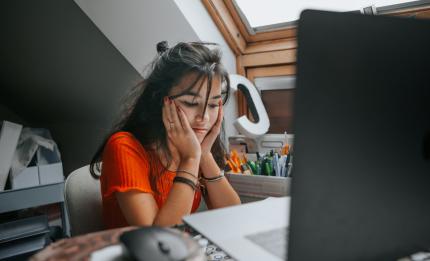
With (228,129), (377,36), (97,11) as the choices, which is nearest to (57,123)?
(97,11)

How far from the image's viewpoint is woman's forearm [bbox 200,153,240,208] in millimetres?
994

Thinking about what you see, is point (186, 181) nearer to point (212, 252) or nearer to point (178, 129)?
point (178, 129)

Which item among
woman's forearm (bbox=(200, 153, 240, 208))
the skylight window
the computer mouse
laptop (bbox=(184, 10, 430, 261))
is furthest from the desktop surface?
the skylight window

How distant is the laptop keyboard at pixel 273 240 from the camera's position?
1.43 feet

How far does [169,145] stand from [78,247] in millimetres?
698

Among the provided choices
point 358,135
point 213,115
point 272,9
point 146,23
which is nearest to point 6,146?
point 146,23

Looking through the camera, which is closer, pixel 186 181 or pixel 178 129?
pixel 186 181

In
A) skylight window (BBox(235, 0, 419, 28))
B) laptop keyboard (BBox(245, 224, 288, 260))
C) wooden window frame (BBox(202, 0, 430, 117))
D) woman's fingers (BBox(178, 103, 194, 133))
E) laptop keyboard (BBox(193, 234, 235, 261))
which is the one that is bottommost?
laptop keyboard (BBox(193, 234, 235, 261))

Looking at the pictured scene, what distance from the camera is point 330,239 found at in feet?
1.04

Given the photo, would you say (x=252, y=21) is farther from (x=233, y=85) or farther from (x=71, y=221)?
(x=71, y=221)

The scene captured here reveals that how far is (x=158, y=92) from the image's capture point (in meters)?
1.01

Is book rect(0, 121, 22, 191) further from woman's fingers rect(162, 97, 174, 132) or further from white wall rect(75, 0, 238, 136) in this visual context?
woman's fingers rect(162, 97, 174, 132)

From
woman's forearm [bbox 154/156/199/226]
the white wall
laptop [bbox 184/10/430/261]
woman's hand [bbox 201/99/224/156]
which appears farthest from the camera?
the white wall

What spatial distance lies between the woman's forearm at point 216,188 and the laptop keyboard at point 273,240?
1.62 feet
